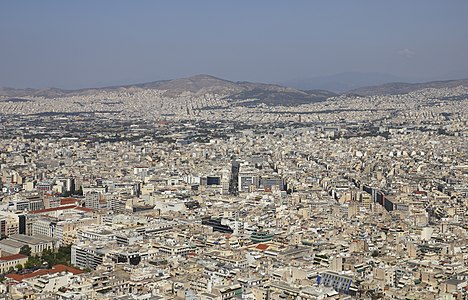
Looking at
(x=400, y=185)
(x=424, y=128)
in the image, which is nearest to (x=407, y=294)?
(x=400, y=185)

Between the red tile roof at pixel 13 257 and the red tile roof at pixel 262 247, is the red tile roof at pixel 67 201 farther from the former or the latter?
the red tile roof at pixel 262 247

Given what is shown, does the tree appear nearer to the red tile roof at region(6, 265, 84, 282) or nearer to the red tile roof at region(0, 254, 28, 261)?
the red tile roof at region(0, 254, 28, 261)

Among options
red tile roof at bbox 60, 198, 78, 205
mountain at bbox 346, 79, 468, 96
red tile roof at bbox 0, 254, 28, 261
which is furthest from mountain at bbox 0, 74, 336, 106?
red tile roof at bbox 0, 254, 28, 261

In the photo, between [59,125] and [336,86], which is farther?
[336,86]

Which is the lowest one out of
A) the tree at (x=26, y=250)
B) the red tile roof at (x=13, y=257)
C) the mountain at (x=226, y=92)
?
the tree at (x=26, y=250)

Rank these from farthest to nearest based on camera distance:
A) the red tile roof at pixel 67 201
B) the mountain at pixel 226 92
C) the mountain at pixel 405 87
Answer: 1. the mountain at pixel 405 87
2. the mountain at pixel 226 92
3. the red tile roof at pixel 67 201

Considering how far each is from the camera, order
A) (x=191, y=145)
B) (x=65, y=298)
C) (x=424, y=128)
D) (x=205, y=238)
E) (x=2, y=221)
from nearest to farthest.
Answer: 1. (x=65, y=298)
2. (x=205, y=238)
3. (x=2, y=221)
4. (x=191, y=145)
5. (x=424, y=128)

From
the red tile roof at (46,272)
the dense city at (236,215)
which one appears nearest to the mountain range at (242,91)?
the dense city at (236,215)

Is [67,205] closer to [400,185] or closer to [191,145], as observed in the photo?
[400,185]
